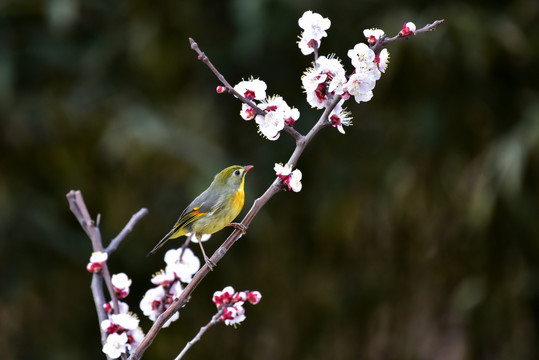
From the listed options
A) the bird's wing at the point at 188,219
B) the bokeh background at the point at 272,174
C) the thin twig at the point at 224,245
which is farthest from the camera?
the bokeh background at the point at 272,174

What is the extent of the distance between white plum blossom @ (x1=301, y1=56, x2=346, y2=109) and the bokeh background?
6.67ft

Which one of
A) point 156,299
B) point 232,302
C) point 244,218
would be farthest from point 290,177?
point 156,299

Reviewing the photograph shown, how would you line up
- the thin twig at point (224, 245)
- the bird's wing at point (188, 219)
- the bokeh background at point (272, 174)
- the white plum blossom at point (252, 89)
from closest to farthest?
the thin twig at point (224, 245), the white plum blossom at point (252, 89), the bird's wing at point (188, 219), the bokeh background at point (272, 174)

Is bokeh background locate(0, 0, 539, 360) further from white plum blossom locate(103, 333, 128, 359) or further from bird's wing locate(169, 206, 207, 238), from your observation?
white plum blossom locate(103, 333, 128, 359)

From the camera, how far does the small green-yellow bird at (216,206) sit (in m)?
1.00

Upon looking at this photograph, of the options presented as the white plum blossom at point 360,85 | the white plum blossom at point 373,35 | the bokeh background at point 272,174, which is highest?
the bokeh background at point 272,174

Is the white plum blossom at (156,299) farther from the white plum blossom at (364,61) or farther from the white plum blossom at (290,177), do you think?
the white plum blossom at (364,61)

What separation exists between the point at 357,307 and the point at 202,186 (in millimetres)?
1110

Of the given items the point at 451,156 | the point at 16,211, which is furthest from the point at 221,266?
the point at 451,156

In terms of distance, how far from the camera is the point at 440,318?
3.36 metres

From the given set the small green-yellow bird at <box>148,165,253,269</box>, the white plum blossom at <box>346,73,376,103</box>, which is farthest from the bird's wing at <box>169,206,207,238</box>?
the white plum blossom at <box>346,73,376,103</box>

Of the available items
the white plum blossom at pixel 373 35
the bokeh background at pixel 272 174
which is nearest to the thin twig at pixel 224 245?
the white plum blossom at pixel 373 35

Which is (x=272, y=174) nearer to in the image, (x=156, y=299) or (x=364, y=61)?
(x=156, y=299)

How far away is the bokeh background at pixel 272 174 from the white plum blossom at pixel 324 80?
6.67 feet
